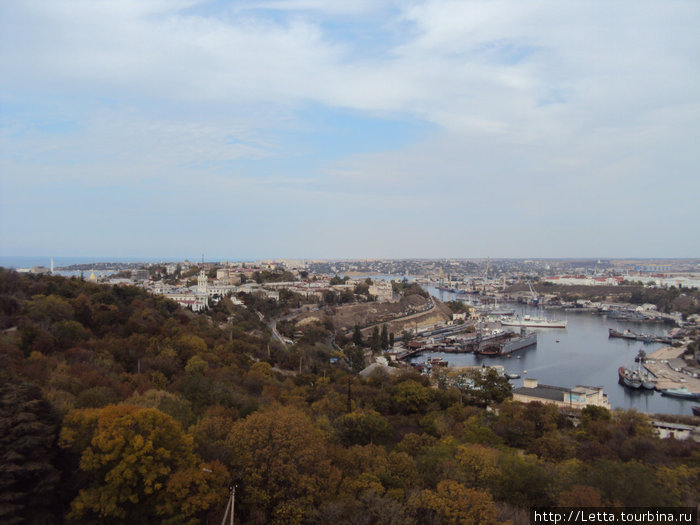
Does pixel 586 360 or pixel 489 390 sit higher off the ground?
pixel 489 390

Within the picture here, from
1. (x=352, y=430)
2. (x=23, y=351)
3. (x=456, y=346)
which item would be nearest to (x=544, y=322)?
(x=456, y=346)

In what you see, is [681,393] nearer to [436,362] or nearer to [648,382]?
[648,382]

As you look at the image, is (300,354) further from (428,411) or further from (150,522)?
(150,522)

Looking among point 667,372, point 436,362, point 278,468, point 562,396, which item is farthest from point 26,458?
point 667,372

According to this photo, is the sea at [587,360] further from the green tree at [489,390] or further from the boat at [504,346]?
the green tree at [489,390]

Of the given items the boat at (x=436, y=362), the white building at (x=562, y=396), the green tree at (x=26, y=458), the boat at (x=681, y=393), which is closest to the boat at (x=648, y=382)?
the boat at (x=681, y=393)
